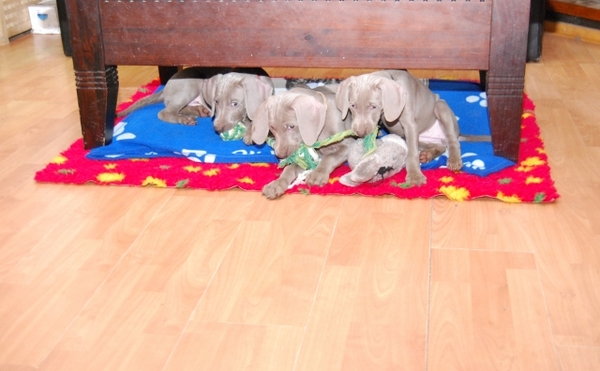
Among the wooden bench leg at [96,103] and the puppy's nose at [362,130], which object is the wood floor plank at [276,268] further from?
the wooden bench leg at [96,103]

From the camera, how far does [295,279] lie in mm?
2207

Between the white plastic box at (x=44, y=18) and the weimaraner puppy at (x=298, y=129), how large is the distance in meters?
3.21

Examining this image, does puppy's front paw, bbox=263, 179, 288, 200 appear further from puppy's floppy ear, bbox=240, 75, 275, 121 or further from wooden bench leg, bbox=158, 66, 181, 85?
wooden bench leg, bbox=158, 66, 181, 85

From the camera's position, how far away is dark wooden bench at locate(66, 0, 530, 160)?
2.77 metres

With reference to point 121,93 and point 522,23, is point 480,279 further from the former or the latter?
point 121,93

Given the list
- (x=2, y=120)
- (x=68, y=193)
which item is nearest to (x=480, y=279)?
(x=68, y=193)

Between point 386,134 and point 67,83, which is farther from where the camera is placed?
point 67,83

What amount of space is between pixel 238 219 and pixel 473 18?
1.12 metres

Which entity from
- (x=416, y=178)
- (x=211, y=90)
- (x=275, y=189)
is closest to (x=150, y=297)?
(x=275, y=189)

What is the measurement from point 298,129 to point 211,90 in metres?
0.59

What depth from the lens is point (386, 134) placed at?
3.15 m


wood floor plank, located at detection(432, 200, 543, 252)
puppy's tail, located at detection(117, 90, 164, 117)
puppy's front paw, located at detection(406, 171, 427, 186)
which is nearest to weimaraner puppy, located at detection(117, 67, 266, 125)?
puppy's tail, located at detection(117, 90, 164, 117)

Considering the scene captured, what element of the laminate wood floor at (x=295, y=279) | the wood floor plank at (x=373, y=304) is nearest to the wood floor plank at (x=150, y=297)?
the laminate wood floor at (x=295, y=279)

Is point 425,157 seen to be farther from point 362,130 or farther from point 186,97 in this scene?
point 186,97
